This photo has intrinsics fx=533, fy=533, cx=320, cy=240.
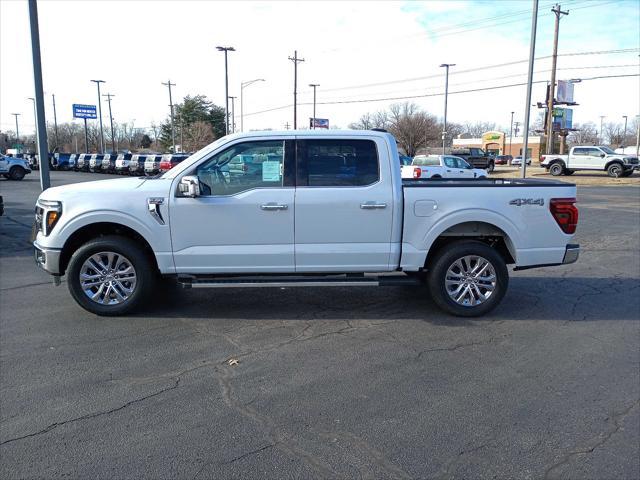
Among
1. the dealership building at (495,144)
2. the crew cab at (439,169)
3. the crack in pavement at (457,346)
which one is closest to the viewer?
the crack in pavement at (457,346)

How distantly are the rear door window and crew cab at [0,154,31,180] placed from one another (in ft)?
111

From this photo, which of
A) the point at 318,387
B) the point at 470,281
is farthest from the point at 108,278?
the point at 470,281

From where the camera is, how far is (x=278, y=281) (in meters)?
5.77

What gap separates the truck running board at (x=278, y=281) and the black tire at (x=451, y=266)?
0.86 ft

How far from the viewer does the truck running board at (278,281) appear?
571 centimetres

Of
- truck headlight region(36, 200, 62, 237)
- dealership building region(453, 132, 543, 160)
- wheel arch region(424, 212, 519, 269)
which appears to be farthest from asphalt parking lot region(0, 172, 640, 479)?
dealership building region(453, 132, 543, 160)

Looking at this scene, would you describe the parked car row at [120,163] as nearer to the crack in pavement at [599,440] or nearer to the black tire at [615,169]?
the black tire at [615,169]

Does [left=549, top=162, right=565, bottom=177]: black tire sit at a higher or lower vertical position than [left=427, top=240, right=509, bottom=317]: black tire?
higher

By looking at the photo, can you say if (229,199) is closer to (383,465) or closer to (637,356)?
(383,465)

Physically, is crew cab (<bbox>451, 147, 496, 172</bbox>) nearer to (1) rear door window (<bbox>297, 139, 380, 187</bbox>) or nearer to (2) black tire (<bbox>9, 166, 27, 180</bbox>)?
(2) black tire (<bbox>9, 166, 27, 180</bbox>)

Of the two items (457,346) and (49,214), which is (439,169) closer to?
(457,346)

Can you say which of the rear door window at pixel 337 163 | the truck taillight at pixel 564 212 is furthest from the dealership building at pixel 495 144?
the rear door window at pixel 337 163

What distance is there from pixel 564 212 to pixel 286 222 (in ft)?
10.2

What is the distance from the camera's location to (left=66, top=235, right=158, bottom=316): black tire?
5707 mm
